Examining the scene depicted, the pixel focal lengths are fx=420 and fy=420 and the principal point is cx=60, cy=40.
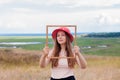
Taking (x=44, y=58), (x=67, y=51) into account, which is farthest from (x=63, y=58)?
(x=44, y=58)

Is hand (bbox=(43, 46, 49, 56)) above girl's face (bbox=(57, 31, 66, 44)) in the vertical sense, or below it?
below

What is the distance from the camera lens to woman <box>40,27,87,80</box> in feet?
18.9

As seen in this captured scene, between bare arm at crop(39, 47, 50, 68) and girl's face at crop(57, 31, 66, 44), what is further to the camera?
girl's face at crop(57, 31, 66, 44)

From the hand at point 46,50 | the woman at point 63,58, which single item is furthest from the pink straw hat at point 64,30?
the hand at point 46,50

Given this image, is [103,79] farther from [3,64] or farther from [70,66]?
[3,64]

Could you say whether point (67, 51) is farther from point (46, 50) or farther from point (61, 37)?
Result: point (46, 50)

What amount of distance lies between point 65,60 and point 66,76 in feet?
0.73

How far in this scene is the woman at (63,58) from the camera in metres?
5.77

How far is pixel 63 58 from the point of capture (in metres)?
5.80

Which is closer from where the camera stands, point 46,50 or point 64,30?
point 46,50

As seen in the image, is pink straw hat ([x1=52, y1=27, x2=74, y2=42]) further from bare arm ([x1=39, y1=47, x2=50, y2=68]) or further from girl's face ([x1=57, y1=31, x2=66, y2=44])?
bare arm ([x1=39, y1=47, x2=50, y2=68])

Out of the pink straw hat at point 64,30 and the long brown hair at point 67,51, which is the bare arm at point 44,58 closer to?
the long brown hair at point 67,51

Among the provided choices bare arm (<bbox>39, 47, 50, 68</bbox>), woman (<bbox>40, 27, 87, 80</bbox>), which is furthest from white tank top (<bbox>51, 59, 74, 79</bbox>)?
bare arm (<bbox>39, 47, 50, 68</bbox>)

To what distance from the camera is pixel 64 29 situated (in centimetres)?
584
